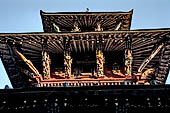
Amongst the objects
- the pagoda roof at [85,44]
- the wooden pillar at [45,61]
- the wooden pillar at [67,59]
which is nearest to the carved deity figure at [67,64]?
the wooden pillar at [67,59]

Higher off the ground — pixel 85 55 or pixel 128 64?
pixel 85 55

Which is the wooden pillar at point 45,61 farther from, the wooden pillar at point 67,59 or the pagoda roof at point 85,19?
the pagoda roof at point 85,19

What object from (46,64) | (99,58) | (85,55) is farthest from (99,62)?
(46,64)

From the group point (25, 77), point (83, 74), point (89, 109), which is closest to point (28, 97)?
point (89, 109)

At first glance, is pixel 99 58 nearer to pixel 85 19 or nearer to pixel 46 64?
pixel 46 64

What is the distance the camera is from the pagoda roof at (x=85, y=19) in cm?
1886

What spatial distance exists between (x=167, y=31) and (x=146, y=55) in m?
2.28

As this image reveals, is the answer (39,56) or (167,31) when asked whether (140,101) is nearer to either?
(167,31)

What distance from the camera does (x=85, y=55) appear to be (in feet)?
57.4

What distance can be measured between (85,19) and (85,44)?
3140 millimetres

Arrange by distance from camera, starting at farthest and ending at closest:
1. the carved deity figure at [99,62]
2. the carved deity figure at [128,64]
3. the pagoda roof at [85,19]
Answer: the pagoda roof at [85,19] → the carved deity figure at [99,62] → the carved deity figure at [128,64]

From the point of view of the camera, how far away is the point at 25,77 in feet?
59.1

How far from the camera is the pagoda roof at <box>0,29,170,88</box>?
1575 centimetres

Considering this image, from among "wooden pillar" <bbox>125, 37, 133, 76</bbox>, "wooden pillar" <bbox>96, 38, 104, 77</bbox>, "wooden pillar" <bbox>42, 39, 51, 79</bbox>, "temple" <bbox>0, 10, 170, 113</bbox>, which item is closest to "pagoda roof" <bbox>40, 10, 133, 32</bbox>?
"temple" <bbox>0, 10, 170, 113</bbox>
